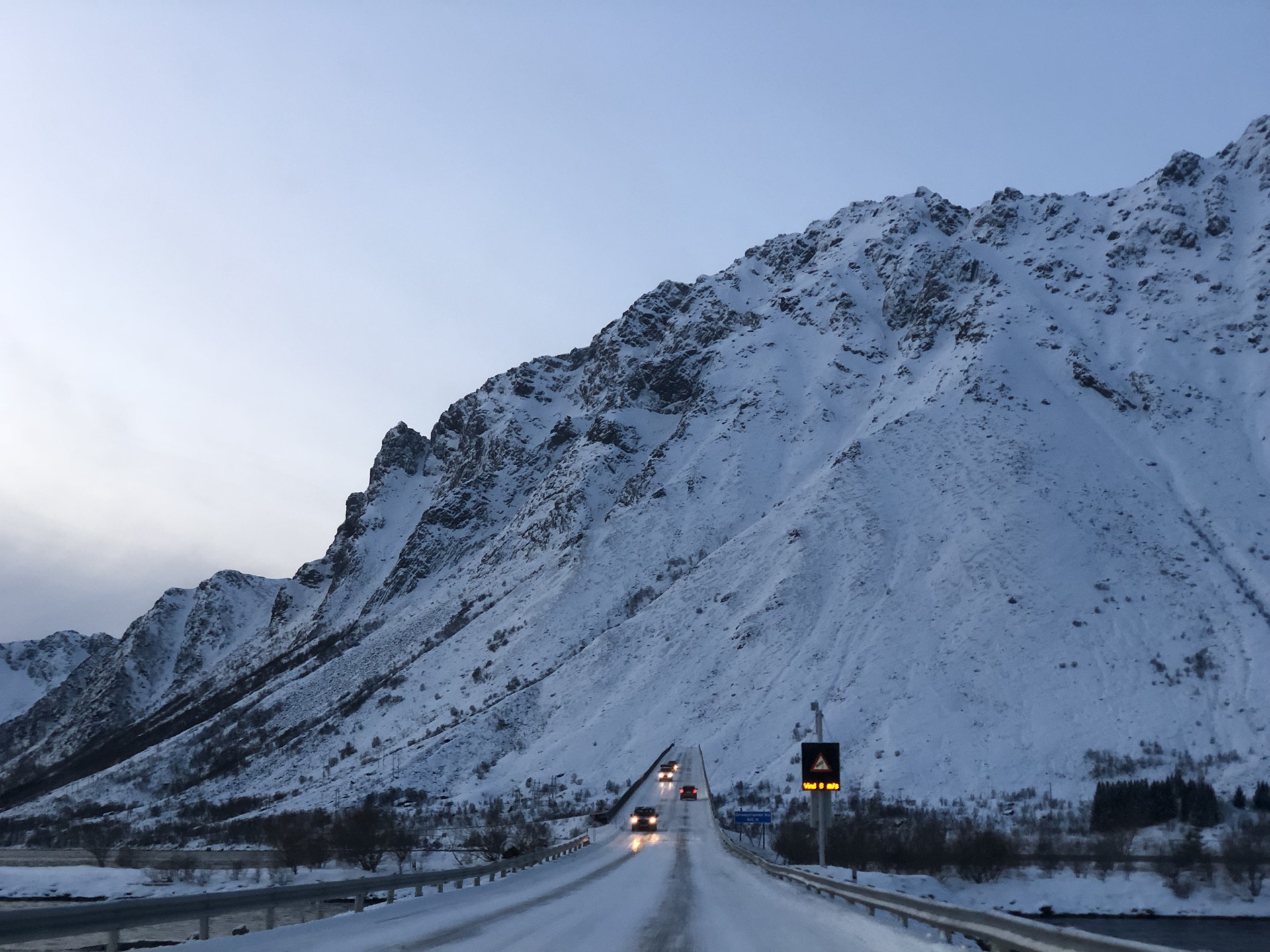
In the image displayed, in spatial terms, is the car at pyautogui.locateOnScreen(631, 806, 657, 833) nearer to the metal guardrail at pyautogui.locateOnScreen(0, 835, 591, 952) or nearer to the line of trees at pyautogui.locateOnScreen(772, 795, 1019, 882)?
the line of trees at pyautogui.locateOnScreen(772, 795, 1019, 882)

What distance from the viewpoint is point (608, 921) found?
16750 mm

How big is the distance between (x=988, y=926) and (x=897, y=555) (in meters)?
90.5

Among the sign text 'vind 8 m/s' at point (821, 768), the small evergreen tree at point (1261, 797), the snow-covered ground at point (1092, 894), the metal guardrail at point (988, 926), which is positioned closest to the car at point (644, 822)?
the snow-covered ground at point (1092, 894)

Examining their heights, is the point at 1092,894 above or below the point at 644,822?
below

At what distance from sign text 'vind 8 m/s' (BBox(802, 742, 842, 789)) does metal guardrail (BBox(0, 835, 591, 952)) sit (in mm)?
15985

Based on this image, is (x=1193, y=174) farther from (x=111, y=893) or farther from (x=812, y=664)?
(x=111, y=893)

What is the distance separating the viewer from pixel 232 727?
162875 millimetres

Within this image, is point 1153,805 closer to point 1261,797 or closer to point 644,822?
point 1261,797

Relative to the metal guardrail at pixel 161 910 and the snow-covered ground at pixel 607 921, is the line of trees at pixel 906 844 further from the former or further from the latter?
the metal guardrail at pixel 161 910

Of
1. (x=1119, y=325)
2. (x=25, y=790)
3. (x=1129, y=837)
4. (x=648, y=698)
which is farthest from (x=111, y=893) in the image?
(x=25, y=790)

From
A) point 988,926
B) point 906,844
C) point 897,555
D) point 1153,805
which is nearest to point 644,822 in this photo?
point 906,844

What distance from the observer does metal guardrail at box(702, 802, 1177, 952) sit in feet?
28.9

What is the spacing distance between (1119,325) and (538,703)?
9061cm

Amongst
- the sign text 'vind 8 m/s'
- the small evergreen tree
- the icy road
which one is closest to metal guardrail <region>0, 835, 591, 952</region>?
the icy road
